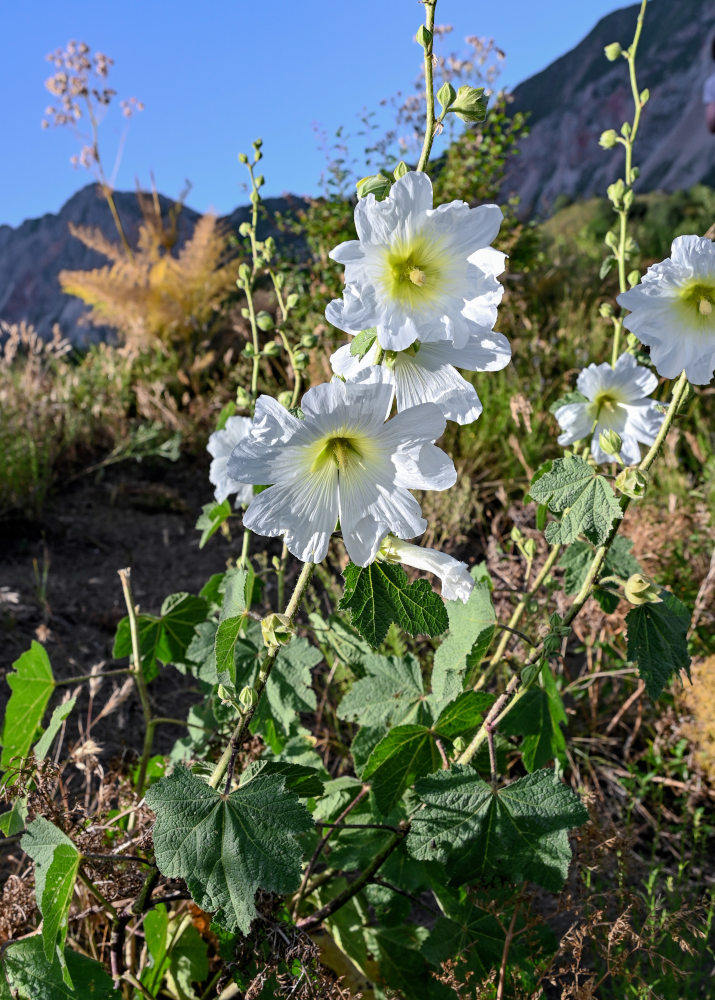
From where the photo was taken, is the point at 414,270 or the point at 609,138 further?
the point at 609,138

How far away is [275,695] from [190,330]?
4996 mm

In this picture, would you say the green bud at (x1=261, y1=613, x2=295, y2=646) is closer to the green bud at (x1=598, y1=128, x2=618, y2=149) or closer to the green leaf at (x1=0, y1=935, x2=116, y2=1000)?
the green leaf at (x1=0, y1=935, x2=116, y2=1000)

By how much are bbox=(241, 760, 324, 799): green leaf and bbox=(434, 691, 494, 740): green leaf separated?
23 cm

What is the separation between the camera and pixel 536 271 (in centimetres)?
662

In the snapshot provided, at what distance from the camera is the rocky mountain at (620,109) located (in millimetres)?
16688

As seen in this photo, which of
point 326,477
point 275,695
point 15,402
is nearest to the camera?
point 326,477

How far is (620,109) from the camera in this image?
18.2 m

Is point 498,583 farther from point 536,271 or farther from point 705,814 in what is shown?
point 536,271

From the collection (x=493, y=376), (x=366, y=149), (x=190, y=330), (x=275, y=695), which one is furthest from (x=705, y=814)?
(x=366, y=149)

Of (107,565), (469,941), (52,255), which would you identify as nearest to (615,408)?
(469,941)

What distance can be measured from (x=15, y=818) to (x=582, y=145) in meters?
20.2

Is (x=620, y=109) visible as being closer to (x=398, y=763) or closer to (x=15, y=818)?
(x=398, y=763)

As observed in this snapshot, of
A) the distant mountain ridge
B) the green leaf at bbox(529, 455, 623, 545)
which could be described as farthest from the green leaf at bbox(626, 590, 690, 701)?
the distant mountain ridge

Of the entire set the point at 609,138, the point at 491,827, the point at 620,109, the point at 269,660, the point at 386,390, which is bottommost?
the point at 491,827
